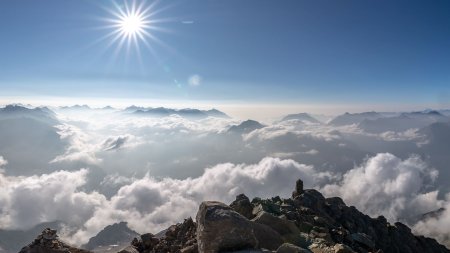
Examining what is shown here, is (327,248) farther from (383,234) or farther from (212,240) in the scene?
(383,234)

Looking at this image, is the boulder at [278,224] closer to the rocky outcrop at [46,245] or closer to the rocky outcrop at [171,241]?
the rocky outcrop at [171,241]

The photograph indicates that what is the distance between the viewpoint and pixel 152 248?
125 feet

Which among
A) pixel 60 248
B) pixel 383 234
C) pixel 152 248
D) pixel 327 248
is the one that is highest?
pixel 60 248

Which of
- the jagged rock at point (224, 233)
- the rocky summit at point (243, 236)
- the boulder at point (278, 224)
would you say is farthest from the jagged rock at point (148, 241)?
the jagged rock at point (224, 233)

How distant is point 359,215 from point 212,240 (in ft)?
360

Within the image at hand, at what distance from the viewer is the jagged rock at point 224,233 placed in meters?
23.1

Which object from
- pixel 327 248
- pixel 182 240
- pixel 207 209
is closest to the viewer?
Result: pixel 207 209

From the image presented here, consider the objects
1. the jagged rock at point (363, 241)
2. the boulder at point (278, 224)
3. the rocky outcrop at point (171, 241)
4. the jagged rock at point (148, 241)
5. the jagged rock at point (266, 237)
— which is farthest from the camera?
the jagged rock at point (363, 241)

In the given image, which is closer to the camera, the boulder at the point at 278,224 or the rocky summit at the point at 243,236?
the rocky summit at the point at 243,236

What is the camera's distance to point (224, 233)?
23234mm

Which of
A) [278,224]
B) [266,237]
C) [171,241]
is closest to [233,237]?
[266,237]

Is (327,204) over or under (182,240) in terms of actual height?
under

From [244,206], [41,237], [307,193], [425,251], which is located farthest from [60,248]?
[425,251]

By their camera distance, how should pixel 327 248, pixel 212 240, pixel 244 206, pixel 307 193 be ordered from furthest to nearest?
pixel 307 193
pixel 244 206
pixel 327 248
pixel 212 240
